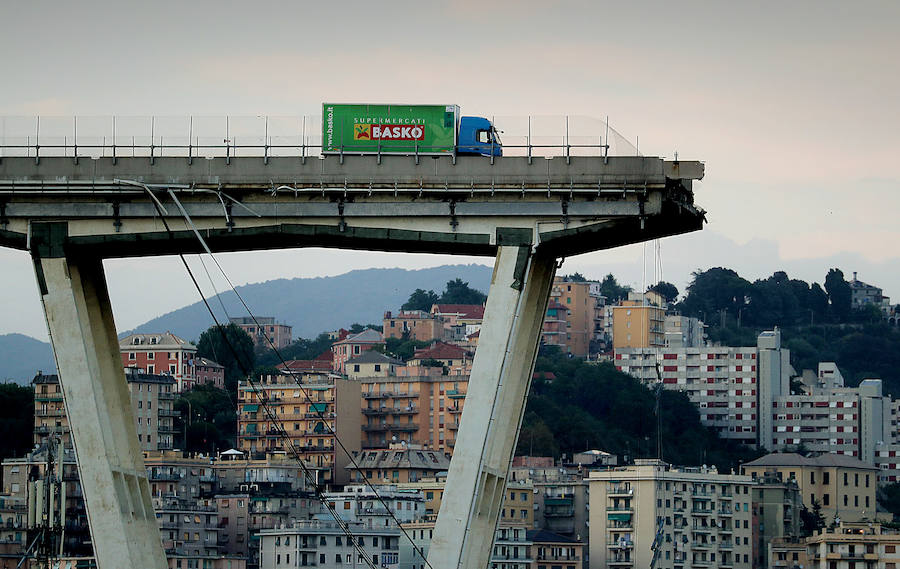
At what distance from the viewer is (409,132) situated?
44.7 metres

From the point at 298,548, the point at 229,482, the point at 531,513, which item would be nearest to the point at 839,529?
the point at 531,513

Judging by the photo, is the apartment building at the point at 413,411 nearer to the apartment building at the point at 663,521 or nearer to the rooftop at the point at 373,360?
the rooftop at the point at 373,360

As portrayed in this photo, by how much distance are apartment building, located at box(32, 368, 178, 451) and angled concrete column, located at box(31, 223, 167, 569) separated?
98413mm

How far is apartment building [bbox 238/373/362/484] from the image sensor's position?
159625 mm

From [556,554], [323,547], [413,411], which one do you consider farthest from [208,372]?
[323,547]

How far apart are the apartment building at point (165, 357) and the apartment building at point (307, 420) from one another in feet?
76.8

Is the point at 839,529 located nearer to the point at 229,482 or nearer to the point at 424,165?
the point at 229,482

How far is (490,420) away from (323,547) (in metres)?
78.5

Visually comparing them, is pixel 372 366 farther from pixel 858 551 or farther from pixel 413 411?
pixel 858 551

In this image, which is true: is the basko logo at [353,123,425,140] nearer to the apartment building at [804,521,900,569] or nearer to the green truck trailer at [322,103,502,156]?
the green truck trailer at [322,103,502,156]

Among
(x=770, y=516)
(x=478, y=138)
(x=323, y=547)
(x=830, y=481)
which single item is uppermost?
(x=478, y=138)

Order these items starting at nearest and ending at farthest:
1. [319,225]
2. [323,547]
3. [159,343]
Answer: [319,225] → [323,547] → [159,343]

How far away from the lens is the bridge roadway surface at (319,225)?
43.7 metres

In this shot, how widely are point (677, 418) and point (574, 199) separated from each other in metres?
145
